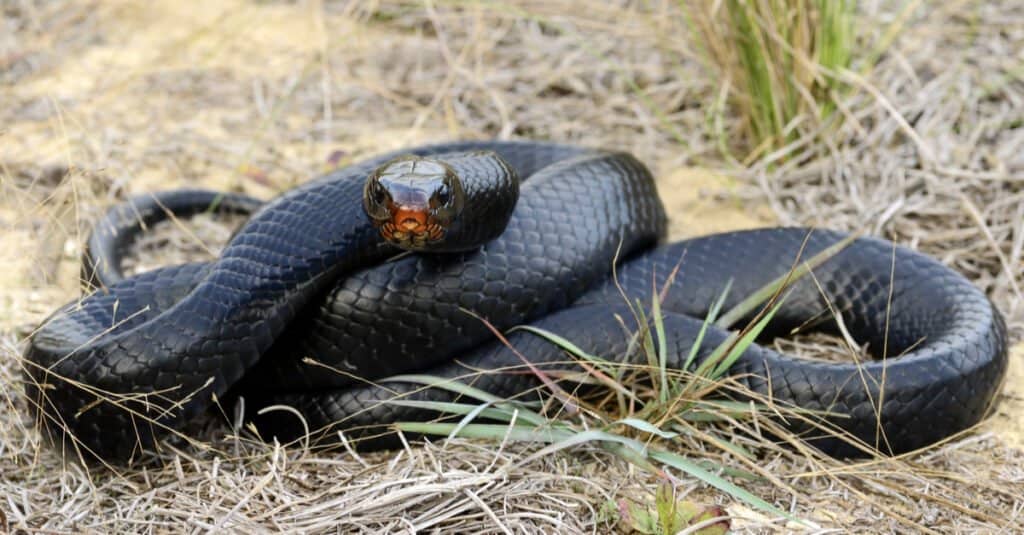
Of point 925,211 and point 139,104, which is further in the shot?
point 139,104

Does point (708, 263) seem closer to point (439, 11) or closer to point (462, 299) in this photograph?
point (462, 299)

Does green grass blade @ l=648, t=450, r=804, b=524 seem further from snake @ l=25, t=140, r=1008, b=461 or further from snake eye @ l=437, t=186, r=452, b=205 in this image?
snake eye @ l=437, t=186, r=452, b=205

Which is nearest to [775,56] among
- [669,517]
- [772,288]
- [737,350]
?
[772,288]

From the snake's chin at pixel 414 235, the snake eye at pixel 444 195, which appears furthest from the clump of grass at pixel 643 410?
the snake eye at pixel 444 195

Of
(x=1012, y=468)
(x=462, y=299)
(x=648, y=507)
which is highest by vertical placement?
(x=462, y=299)

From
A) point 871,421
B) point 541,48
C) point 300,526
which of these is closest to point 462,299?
point 300,526

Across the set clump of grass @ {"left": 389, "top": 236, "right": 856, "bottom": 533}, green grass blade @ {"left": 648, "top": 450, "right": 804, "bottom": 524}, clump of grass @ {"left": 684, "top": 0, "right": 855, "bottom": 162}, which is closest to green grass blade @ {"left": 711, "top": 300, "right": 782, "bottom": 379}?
clump of grass @ {"left": 389, "top": 236, "right": 856, "bottom": 533}

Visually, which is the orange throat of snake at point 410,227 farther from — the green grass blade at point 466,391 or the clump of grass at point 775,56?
the clump of grass at point 775,56

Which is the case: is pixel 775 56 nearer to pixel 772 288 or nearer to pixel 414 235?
pixel 772 288
